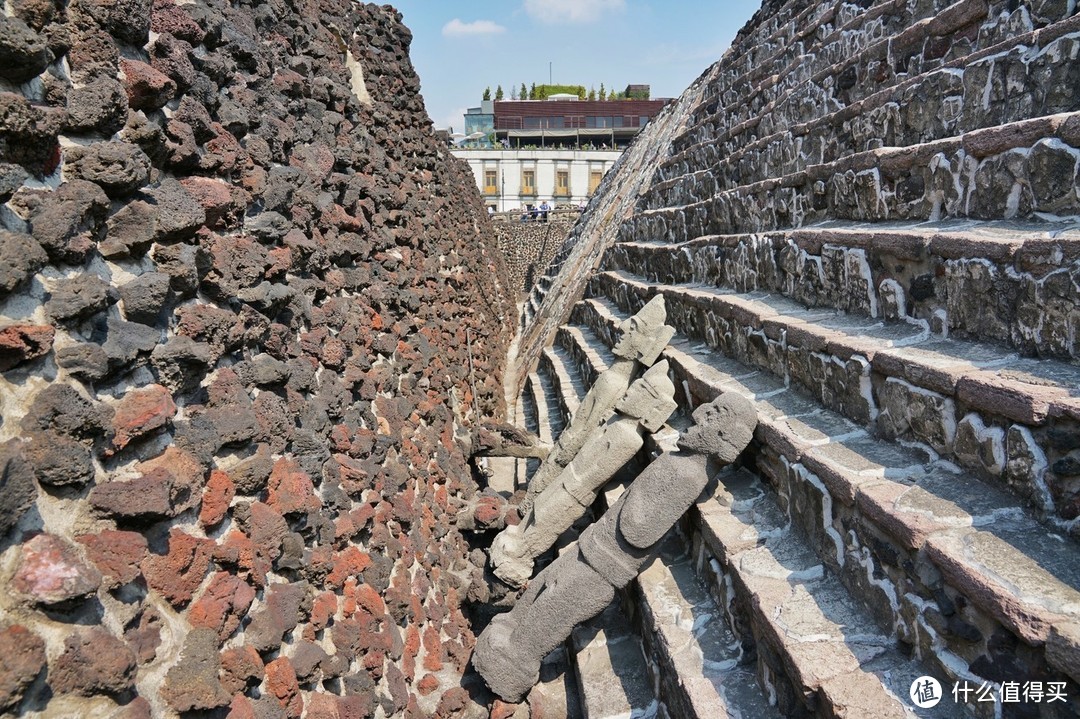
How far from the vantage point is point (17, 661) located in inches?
54.4

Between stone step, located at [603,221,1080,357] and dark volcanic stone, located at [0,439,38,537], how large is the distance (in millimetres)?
2611

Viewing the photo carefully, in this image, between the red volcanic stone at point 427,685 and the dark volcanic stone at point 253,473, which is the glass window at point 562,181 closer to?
the red volcanic stone at point 427,685

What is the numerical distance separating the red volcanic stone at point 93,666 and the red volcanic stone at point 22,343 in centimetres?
62

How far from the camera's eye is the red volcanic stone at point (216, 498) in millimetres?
2137

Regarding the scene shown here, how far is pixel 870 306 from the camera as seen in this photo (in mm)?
3020

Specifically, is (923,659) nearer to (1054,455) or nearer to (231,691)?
(1054,455)

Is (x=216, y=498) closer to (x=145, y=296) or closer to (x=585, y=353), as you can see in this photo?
(x=145, y=296)

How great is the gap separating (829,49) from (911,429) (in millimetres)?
4338

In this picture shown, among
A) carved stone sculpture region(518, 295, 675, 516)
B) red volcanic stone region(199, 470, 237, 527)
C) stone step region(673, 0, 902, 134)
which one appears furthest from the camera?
stone step region(673, 0, 902, 134)

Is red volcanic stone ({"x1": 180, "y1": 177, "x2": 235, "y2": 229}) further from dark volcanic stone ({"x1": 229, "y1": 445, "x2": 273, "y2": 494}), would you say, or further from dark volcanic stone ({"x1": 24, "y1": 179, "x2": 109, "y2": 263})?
dark volcanic stone ({"x1": 229, "y1": 445, "x2": 273, "y2": 494})

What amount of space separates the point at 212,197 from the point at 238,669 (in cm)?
158

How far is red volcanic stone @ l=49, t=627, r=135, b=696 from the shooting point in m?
1.50

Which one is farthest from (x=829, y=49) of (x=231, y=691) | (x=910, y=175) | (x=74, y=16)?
(x=231, y=691)

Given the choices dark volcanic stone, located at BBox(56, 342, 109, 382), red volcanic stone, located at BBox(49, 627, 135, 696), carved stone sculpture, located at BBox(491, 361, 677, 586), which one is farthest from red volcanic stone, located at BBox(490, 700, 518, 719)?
dark volcanic stone, located at BBox(56, 342, 109, 382)
